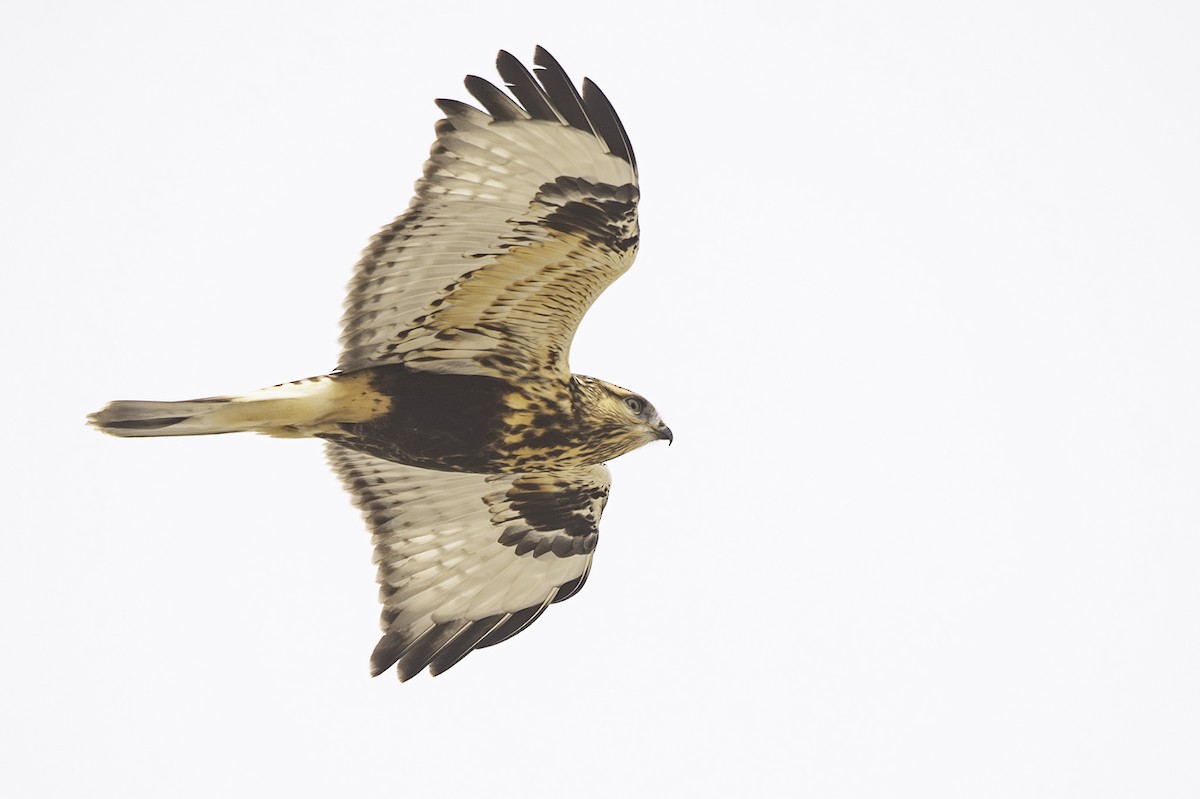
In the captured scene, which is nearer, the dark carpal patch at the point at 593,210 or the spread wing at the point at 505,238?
the spread wing at the point at 505,238

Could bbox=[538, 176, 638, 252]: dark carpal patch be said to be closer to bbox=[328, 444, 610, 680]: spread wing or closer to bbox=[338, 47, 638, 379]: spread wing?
bbox=[338, 47, 638, 379]: spread wing

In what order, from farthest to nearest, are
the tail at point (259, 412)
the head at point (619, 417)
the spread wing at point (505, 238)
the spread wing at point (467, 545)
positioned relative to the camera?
1. the spread wing at point (467, 545)
2. the head at point (619, 417)
3. the spread wing at point (505, 238)
4. the tail at point (259, 412)

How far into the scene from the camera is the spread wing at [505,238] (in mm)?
7543

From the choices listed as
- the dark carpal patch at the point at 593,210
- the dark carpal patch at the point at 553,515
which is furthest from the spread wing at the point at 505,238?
the dark carpal patch at the point at 553,515

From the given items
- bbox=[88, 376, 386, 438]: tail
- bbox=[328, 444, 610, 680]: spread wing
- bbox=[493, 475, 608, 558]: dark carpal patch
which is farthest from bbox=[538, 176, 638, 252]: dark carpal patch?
bbox=[493, 475, 608, 558]: dark carpal patch

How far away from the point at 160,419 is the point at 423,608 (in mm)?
2428

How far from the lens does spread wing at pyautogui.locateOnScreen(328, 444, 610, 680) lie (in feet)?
30.2

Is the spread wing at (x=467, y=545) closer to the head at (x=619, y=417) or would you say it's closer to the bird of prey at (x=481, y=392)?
the bird of prey at (x=481, y=392)

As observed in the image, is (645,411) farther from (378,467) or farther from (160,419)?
(160,419)

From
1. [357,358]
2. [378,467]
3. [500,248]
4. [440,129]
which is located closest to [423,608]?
[378,467]

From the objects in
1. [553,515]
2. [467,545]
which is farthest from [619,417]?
[467,545]

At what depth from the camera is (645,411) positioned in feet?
28.4

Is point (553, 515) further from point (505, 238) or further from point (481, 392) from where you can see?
point (505, 238)

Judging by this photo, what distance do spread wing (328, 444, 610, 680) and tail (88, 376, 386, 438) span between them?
1120 mm
